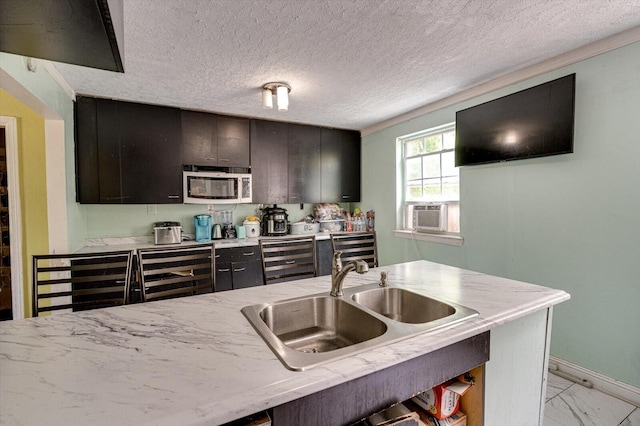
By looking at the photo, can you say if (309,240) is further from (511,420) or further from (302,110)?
(302,110)

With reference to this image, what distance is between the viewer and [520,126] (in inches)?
90.6

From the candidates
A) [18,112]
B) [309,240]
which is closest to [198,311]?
[309,240]

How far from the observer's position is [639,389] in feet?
5.87

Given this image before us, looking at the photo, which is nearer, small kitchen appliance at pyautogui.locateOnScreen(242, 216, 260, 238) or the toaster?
the toaster

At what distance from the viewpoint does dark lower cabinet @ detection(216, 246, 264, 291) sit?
309 centimetres

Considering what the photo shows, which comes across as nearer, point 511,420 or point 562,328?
point 511,420

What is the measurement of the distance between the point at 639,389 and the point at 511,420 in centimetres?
129

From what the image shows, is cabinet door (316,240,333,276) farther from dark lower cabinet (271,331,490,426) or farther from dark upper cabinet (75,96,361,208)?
dark lower cabinet (271,331,490,426)

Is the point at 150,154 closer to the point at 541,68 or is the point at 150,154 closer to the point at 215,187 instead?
the point at 215,187

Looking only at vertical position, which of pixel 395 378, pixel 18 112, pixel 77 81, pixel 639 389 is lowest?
pixel 639 389

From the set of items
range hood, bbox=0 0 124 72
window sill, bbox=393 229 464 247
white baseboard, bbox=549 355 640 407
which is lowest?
white baseboard, bbox=549 355 640 407

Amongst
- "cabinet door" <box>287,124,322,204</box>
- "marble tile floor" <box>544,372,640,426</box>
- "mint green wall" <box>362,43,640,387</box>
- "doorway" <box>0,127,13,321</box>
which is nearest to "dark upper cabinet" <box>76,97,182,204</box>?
"doorway" <box>0,127,13,321</box>

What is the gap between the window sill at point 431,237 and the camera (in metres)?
2.88

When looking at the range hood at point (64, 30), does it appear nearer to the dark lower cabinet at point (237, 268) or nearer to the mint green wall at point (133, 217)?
the dark lower cabinet at point (237, 268)
